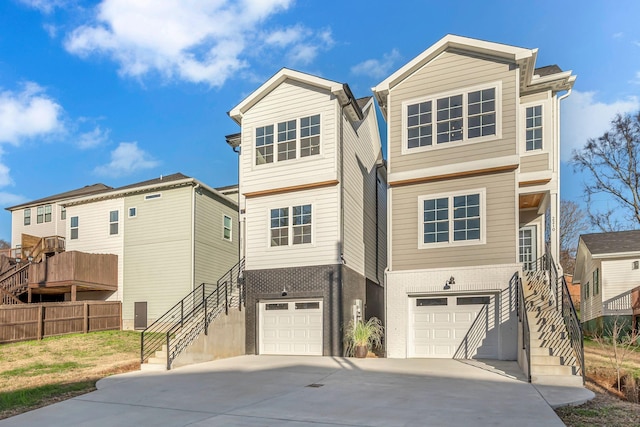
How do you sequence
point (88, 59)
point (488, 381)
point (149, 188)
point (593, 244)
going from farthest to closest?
point (88, 59)
point (593, 244)
point (149, 188)
point (488, 381)

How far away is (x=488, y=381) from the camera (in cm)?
912

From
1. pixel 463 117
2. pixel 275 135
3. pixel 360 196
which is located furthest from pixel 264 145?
pixel 463 117

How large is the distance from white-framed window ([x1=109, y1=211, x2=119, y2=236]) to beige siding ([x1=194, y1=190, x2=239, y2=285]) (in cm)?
433

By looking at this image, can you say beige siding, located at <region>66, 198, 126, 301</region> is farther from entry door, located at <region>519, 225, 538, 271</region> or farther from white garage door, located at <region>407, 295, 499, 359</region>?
entry door, located at <region>519, 225, 538, 271</region>

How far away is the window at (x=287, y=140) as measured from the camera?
49.5 feet

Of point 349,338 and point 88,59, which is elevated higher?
point 88,59

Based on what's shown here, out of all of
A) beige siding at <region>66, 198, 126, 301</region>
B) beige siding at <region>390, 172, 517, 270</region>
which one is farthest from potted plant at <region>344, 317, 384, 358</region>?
beige siding at <region>66, 198, 126, 301</region>

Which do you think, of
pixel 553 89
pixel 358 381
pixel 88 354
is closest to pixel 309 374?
pixel 358 381

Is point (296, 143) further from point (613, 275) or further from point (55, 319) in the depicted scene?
point (613, 275)

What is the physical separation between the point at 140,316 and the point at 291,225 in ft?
32.8

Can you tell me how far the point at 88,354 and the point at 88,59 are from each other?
1809 cm

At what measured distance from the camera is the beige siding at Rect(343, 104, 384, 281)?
50.1ft

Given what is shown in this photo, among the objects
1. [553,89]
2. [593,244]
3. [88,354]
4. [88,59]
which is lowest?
[88,354]

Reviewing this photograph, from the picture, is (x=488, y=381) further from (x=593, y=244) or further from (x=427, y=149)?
(x=593, y=244)
